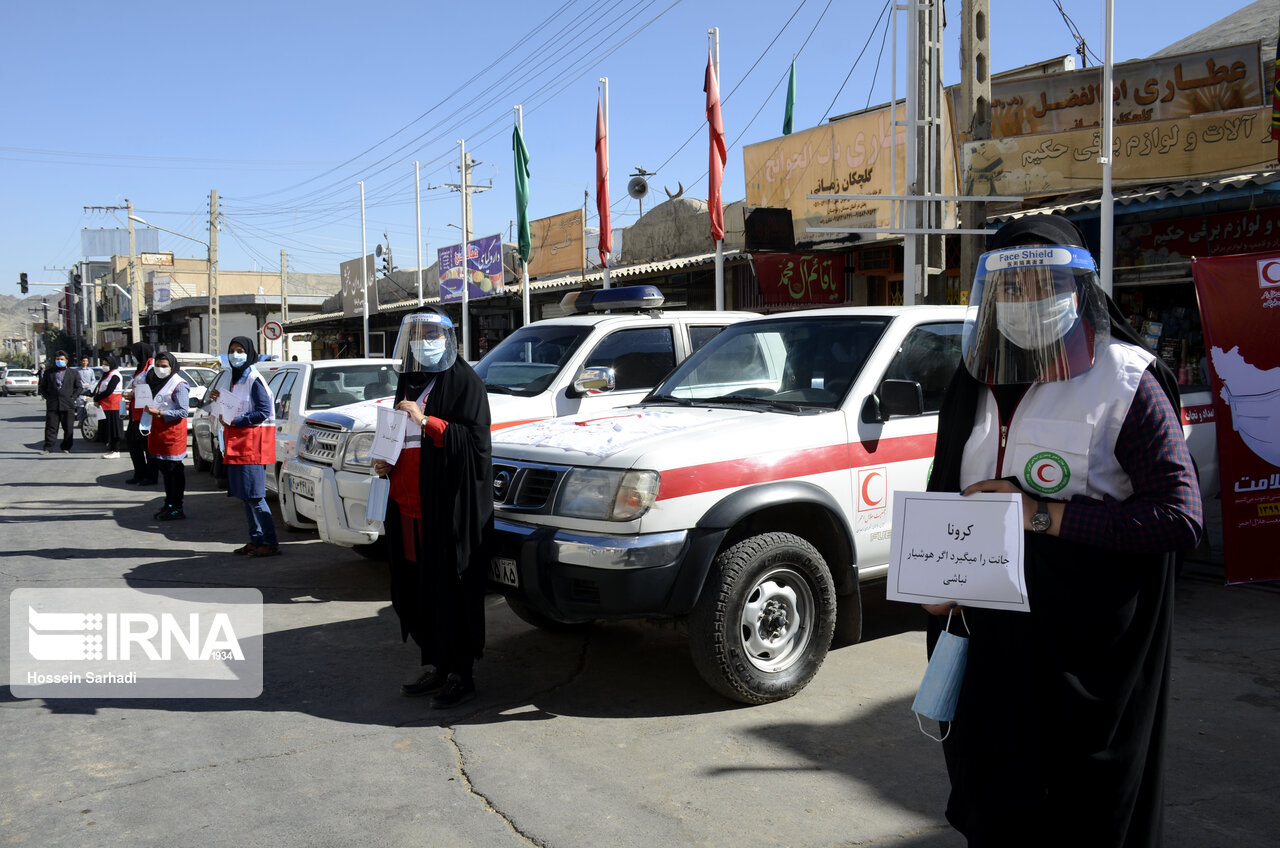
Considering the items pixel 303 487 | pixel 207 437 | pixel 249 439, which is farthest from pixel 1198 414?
pixel 207 437

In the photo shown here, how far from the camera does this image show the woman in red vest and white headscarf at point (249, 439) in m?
8.37

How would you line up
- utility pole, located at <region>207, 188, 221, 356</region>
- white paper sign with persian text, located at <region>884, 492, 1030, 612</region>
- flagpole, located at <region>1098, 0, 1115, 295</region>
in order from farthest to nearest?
utility pole, located at <region>207, 188, 221, 356</region> < flagpole, located at <region>1098, 0, 1115, 295</region> < white paper sign with persian text, located at <region>884, 492, 1030, 612</region>

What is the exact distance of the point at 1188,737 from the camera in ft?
14.4

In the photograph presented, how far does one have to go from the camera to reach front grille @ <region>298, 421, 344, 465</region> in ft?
24.7

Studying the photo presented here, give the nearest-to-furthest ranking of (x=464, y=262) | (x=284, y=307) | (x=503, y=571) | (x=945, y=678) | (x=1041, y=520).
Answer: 1. (x=1041, y=520)
2. (x=945, y=678)
3. (x=503, y=571)
4. (x=464, y=262)
5. (x=284, y=307)

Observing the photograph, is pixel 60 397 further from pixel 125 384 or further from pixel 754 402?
pixel 754 402

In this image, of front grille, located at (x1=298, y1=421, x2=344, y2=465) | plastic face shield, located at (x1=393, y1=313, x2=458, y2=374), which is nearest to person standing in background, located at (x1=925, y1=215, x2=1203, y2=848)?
plastic face shield, located at (x1=393, y1=313, x2=458, y2=374)

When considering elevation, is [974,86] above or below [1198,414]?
above

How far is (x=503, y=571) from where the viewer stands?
481 centimetres

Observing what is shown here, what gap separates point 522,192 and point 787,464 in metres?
15.9

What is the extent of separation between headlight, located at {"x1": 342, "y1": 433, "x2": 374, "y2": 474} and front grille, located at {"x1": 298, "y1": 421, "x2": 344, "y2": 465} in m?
0.12

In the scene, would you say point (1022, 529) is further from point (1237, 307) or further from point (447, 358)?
point (1237, 307)

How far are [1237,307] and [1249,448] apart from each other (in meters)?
0.87

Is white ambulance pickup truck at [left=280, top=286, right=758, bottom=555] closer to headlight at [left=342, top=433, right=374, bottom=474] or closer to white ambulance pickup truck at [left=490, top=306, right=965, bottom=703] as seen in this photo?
headlight at [left=342, top=433, right=374, bottom=474]
